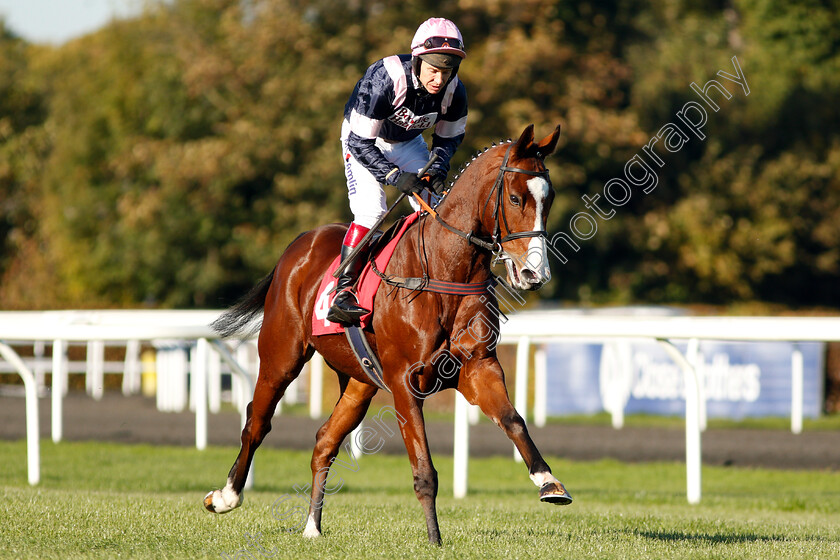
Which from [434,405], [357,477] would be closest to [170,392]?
[434,405]

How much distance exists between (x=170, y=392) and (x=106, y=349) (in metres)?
5.10

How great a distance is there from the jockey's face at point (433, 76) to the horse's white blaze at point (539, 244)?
810mm

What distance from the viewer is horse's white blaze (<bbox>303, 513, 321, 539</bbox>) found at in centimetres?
506

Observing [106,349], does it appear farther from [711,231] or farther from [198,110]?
[711,231]

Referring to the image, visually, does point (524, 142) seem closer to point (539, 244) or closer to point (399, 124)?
point (539, 244)

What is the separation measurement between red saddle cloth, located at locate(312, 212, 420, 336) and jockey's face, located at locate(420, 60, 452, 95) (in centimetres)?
60

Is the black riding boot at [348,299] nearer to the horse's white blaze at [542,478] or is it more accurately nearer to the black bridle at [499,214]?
the black bridle at [499,214]

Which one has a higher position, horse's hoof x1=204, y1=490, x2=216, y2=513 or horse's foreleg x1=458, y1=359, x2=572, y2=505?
horse's foreleg x1=458, y1=359, x2=572, y2=505

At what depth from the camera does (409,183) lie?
481 cm

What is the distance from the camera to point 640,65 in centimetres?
2217

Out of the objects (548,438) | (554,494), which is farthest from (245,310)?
(548,438)

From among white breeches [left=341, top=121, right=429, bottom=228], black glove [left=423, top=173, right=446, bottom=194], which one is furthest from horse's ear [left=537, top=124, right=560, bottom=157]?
white breeches [left=341, top=121, right=429, bottom=228]

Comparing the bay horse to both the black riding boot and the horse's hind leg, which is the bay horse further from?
the horse's hind leg

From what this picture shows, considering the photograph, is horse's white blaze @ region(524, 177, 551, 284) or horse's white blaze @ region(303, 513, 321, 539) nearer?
horse's white blaze @ region(524, 177, 551, 284)
